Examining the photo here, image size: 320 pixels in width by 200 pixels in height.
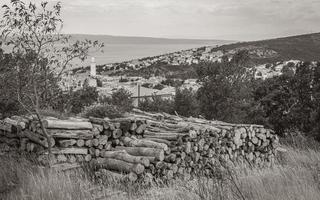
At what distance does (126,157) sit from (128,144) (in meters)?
0.70

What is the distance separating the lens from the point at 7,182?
24.8 feet

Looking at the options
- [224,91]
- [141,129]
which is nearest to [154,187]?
[141,129]

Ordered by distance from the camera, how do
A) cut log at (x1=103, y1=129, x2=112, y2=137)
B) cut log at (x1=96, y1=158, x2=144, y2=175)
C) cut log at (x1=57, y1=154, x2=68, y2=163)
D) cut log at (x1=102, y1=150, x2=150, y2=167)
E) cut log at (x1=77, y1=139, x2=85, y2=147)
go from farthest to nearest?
cut log at (x1=103, y1=129, x2=112, y2=137)
cut log at (x1=77, y1=139, x2=85, y2=147)
cut log at (x1=57, y1=154, x2=68, y2=163)
cut log at (x1=102, y1=150, x2=150, y2=167)
cut log at (x1=96, y1=158, x2=144, y2=175)

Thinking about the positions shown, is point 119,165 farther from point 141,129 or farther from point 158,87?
point 158,87

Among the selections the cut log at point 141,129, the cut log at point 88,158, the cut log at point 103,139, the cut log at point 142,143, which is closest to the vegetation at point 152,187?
the cut log at point 88,158

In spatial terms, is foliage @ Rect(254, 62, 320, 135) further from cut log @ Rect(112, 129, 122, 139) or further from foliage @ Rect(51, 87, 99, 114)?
cut log @ Rect(112, 129, 122, 139)

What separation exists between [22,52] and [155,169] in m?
3.59

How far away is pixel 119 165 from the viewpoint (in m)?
8.76

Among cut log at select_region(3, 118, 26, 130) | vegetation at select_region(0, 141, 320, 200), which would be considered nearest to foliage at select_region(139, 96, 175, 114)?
cut log at select_region(3, 118, 26, 130)

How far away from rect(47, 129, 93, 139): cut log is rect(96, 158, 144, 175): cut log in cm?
57

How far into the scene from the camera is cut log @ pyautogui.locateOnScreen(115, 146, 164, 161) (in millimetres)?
8797

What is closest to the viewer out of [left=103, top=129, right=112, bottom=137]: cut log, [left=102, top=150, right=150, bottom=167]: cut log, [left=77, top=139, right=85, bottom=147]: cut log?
[left=102, top=150, right=150, bottom=167]: cut log

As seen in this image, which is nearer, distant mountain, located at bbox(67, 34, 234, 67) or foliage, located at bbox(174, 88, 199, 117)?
foliage, located at bbox(174, 88, 199, 117)

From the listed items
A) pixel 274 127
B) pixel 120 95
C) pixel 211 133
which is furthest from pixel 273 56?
pixel 211 133
